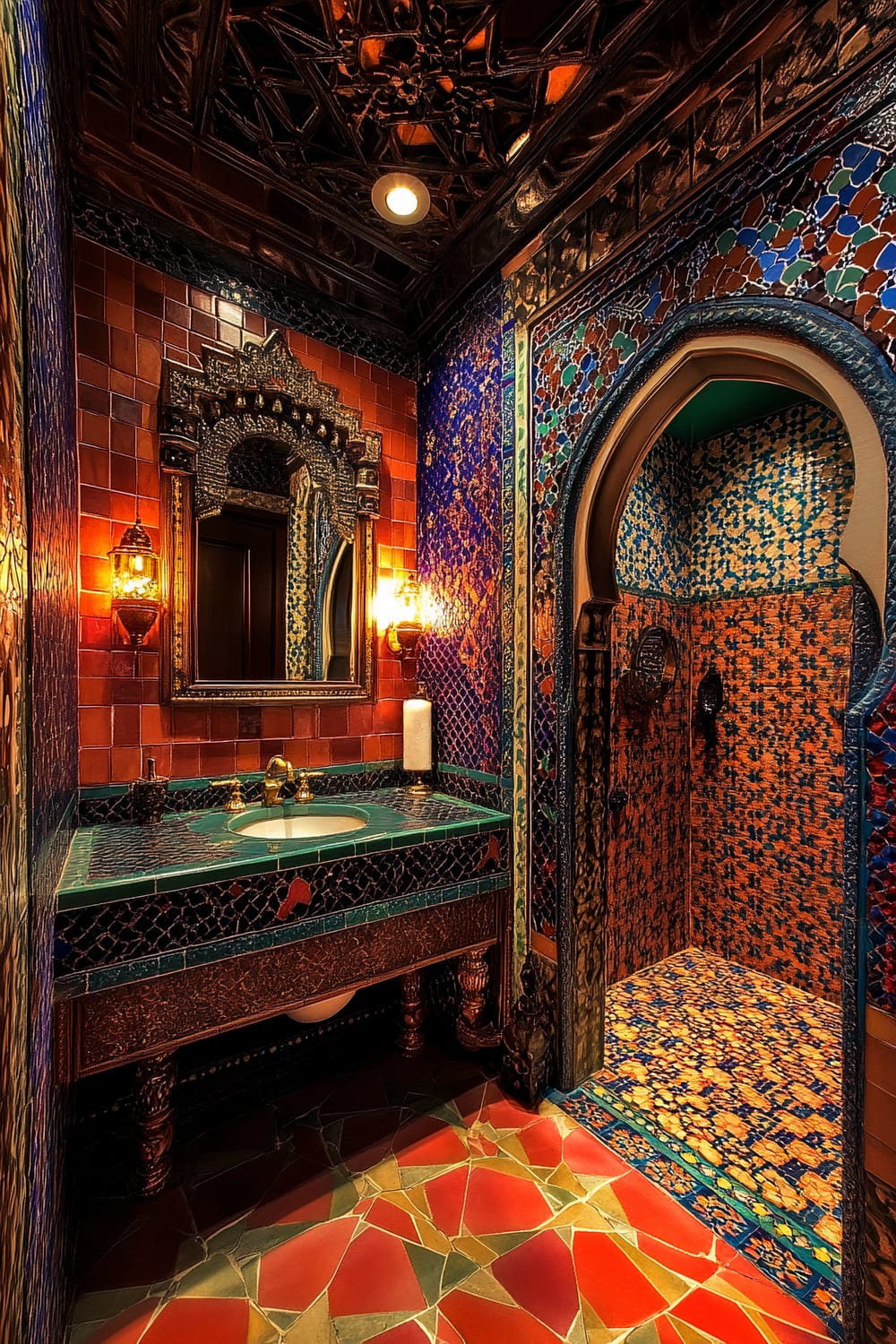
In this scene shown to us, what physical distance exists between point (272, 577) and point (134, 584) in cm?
55

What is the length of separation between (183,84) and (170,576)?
1568 mm

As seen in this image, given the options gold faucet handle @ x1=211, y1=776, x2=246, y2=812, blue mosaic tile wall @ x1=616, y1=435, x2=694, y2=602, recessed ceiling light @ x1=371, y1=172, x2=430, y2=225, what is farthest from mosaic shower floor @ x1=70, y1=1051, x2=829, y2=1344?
recessed ceiling light @ x1=371, y1=172, x2=430, y2=225

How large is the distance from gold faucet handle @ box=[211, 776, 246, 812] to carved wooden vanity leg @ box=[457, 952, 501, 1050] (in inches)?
43.7

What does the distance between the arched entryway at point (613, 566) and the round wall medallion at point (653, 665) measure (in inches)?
36.5

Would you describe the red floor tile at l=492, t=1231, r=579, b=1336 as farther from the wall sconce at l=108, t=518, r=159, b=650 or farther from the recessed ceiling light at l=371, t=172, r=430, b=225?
the recessed ceiling light at l=371, t=172, r=430, b=225

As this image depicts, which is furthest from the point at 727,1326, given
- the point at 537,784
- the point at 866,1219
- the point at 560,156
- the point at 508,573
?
the point at 560,156

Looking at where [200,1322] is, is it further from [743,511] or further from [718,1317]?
[743,511]

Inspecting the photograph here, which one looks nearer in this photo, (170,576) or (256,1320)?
(256,1320)

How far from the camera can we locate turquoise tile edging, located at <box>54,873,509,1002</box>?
1.40 m

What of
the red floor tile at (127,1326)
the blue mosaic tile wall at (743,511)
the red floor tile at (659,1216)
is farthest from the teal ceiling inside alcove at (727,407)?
the red floor tile at (127,1326)

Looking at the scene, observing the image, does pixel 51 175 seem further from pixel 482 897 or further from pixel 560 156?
pixel 482 897

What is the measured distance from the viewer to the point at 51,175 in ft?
3.94

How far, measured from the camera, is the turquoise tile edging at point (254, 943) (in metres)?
1.40

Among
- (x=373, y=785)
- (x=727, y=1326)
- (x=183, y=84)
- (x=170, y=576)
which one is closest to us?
(x=727, y=1326)
